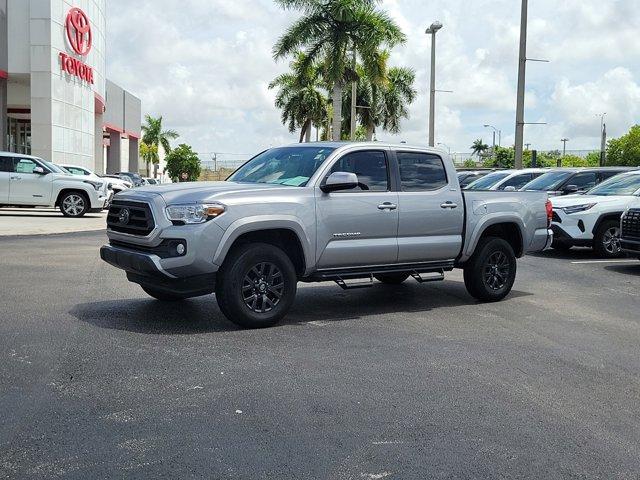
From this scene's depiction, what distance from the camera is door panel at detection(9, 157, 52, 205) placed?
22484 mm

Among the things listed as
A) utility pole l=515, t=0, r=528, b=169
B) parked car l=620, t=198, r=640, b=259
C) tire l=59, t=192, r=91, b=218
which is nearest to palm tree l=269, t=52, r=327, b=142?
utility pole l=515, t=0, r=528, b=169

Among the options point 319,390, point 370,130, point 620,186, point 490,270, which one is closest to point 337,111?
point 370,130

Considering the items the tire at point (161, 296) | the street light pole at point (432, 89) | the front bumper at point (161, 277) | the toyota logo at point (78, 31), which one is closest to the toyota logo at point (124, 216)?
the front bumper at point (161, 277)

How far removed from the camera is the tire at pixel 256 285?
7414 mm

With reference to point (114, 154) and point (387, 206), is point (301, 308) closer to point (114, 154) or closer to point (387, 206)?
point (387, 206)

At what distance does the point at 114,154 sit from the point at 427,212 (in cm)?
6393

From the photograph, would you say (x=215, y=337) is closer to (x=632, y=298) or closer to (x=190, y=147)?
(x=632, y=298)

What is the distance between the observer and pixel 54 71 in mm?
39000

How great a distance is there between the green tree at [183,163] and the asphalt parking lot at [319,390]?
89639 millimetres

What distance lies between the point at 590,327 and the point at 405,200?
2416 mm

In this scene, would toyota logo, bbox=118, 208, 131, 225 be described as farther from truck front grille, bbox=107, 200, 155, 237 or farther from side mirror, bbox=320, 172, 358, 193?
side mirror, bbox=320, 172, 358, 193

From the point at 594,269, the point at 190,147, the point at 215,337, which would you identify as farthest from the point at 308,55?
the point at 190,147

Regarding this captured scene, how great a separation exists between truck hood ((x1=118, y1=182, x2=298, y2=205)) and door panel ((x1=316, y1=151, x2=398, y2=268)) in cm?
58

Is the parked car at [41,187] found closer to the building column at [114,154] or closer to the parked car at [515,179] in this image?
the parked car at [515,179]
